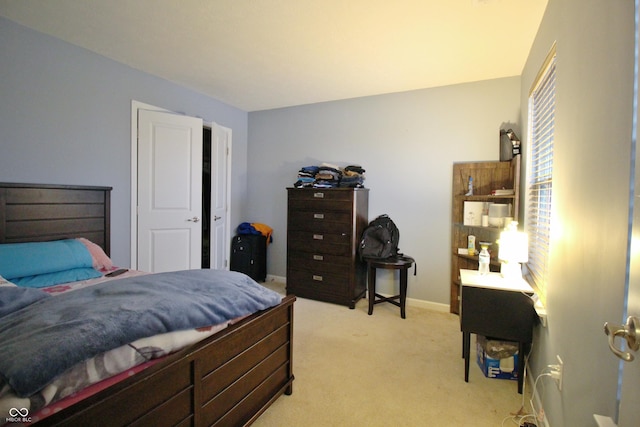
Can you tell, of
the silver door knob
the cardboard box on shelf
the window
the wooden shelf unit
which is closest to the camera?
the silver door knob

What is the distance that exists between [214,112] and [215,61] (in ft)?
3.87

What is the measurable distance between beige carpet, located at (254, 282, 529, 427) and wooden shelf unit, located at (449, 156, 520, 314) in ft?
1.99

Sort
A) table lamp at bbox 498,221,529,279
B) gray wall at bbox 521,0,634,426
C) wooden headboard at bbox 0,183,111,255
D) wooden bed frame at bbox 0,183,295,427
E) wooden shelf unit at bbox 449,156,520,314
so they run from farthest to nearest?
wooden shelf unit at bbox 449,156,520,314, wooden headboard at bbox 0,183,111,255, table lamp at bbox 498,221,529,279, wooden bed frame at bbox 0,183,295,427, gray wall at bbox 521,0,634,426

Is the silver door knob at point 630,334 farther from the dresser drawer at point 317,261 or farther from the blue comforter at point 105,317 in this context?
the dresser drawer at point 317,261

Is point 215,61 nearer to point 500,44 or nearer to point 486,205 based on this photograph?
point 500,44

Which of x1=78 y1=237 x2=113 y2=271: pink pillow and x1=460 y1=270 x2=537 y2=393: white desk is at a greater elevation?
x1=78 y1=237 x2=113 y2=271: pink pillow

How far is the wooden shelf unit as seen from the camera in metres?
2.87

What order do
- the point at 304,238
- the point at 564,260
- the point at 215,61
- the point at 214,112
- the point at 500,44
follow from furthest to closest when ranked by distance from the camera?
the point at 214,112 → the point at 304,238 → the point at 215,61 → the point at 500,44 → the point at 564,260

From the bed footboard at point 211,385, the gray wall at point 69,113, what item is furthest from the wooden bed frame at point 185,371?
the gray wall at point 69,113

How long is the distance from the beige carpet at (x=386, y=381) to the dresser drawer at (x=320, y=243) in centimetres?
75

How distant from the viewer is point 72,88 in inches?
99.2

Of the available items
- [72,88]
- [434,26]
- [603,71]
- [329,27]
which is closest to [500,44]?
[434,26]

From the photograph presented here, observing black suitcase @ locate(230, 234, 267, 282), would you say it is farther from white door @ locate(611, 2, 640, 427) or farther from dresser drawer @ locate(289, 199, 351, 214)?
white door @ locate(611, 2, 640, 427)

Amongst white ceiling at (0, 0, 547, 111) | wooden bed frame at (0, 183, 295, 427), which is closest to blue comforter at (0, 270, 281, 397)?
wooden bed frame at (0, 183, 295, 427)
